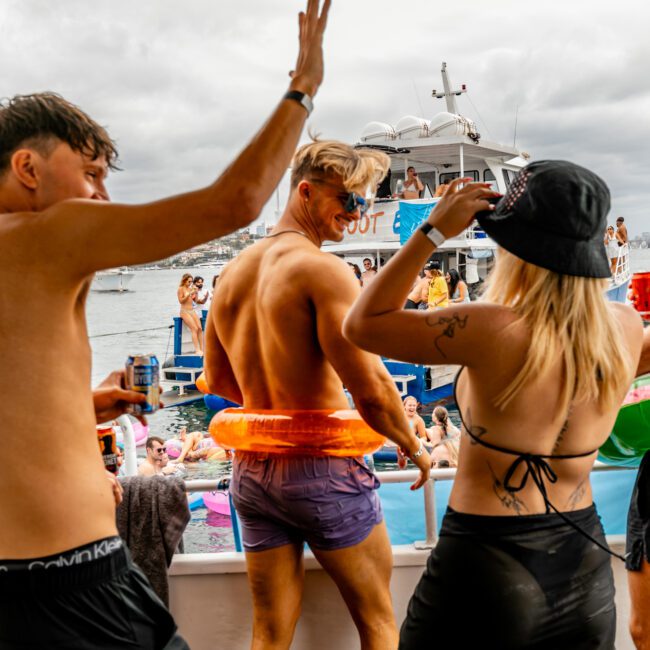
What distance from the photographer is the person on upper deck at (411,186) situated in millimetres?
20938

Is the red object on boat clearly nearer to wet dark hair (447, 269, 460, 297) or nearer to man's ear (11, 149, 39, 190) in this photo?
man's ear (11, 149, 39, 190)

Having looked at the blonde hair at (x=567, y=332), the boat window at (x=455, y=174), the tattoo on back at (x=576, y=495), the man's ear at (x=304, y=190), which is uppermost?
the boat window at (x=455, y=174)

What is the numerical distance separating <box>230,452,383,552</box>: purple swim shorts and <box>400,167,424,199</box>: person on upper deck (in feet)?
62.5

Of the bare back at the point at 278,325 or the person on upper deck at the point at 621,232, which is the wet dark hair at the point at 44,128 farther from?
the person on upper deck at the point at 621,232

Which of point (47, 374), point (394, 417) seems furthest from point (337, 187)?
point (47, 374)

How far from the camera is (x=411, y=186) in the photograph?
21.0m

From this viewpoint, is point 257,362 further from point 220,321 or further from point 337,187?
point 337,187

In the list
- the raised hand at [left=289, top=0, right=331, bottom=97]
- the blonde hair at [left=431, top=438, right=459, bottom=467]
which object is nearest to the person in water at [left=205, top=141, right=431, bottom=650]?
the raised hand at [left=289, top=0, right=331, bottom=97]

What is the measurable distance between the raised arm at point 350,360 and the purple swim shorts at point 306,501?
0.18m

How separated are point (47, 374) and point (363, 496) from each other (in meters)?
1.21

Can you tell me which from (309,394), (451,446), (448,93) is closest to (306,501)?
(309,394)

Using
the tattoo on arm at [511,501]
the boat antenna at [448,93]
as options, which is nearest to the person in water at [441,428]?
the tattoo on arm at [511,501]

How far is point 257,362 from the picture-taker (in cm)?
245

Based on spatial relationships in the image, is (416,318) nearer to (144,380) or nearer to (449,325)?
(449,325)
